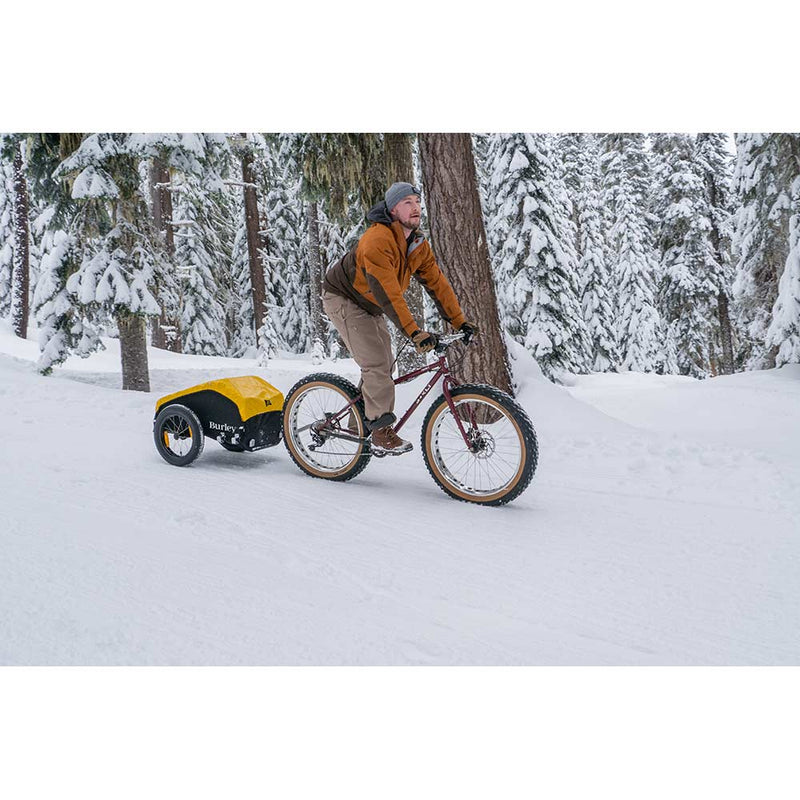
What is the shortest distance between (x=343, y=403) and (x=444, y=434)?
918 millimetres

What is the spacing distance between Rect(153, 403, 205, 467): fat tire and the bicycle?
658 millimetres

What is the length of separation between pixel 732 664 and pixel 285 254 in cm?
2485

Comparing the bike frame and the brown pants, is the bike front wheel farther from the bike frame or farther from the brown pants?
the brown pants

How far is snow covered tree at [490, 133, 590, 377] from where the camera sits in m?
18.6

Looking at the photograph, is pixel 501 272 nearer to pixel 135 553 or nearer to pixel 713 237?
pixel 713 237

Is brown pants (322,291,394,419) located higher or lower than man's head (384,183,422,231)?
lower

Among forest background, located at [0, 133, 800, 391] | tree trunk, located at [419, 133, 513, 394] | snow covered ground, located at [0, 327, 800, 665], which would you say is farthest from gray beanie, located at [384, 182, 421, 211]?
tree trunk, located at [419, 133, 513, 394]

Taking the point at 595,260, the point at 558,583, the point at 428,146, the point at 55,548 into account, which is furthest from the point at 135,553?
the point at 595,260

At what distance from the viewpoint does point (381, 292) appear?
4.16 m

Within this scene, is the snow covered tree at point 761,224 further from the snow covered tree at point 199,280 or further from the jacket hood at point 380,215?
the snow covered tree at point 199,280

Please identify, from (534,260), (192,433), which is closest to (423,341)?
(192,433)

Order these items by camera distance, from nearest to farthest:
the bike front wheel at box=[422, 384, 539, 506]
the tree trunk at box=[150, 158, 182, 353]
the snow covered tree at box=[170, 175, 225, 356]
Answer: the bike front wheel at box=[422, 384, 539, 506]
the tree trunk at box=[150, 158, 182, 353]
the snow covered tree at box=[170, 175, 225, 356]

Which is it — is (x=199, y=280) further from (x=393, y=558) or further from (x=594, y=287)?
(x=393, y=558)

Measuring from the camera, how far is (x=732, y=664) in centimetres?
232
